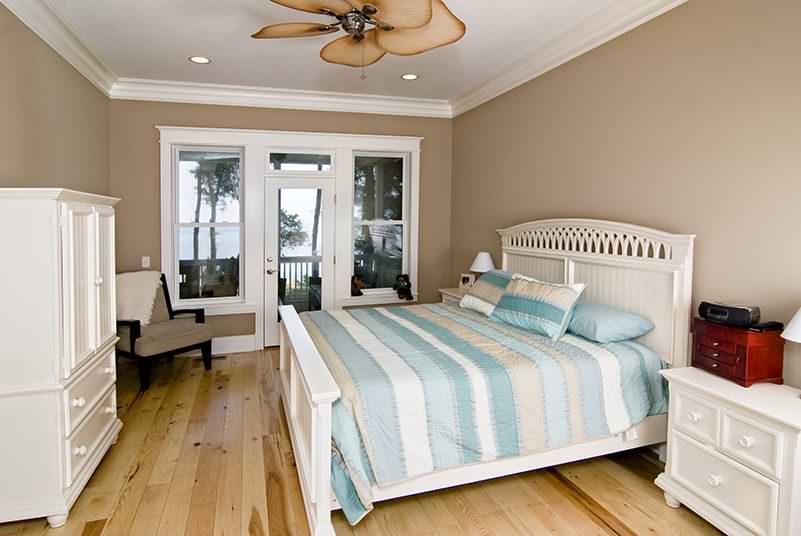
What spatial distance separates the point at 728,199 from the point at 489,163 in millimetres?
2597

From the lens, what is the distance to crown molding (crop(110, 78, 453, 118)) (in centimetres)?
480

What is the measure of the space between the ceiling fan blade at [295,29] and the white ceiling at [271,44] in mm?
618

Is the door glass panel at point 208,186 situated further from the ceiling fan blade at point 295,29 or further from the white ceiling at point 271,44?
the ceiling fan blade at point 295,29

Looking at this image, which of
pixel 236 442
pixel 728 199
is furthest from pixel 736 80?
pixel 236 442

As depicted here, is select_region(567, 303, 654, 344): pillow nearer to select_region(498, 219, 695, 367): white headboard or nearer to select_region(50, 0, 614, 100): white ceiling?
select_region(498, 219, 695, 367): white headboard

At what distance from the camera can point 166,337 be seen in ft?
13.8

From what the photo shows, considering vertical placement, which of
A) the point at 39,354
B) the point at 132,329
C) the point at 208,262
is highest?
the point at 208,262

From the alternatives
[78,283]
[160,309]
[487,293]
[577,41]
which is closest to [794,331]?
[487,293]

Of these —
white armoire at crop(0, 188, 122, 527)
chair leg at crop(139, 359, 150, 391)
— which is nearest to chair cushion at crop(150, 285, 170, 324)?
chair leg at crop(139, 359, 150, 391)

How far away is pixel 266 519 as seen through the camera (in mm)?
2361

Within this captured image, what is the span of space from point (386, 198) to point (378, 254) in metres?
0.65

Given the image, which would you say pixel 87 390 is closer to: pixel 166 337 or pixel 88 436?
pixel 88 436

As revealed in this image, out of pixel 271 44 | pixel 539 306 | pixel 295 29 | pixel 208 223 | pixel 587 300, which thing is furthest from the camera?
pixel 208 223

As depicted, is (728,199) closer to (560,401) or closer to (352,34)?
(560,401)
